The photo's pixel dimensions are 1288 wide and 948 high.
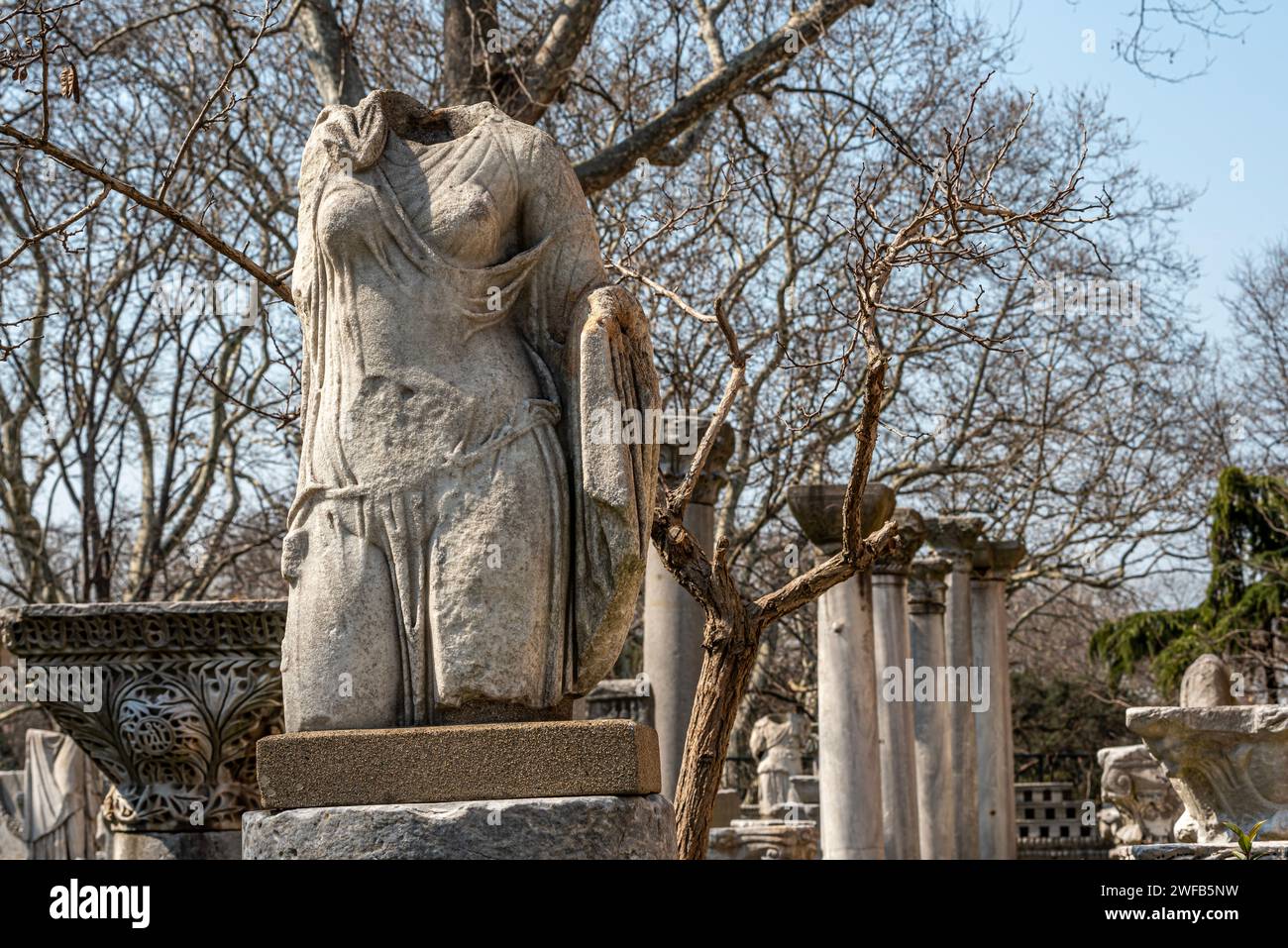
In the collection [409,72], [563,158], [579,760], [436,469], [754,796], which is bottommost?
[754,796]

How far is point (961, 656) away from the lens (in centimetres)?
1875

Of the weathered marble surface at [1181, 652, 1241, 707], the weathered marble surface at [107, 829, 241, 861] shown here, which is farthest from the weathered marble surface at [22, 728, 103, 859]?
the weathered marble surface at [1181, 652, 1241, 707]

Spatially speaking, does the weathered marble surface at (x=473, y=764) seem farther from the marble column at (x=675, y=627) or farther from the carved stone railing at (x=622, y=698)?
the carved stone railing at (x=622, y=698)

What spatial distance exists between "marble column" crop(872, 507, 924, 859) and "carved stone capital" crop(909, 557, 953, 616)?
1.68 meters

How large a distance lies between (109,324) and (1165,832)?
12.5 metres

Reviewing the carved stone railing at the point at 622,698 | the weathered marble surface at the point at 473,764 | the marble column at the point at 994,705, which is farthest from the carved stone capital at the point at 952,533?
the weathered marble surface at the point at 473,764

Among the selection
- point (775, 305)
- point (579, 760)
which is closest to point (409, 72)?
point (775, 305)

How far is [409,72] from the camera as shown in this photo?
17.6 m

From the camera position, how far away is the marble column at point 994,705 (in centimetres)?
1858

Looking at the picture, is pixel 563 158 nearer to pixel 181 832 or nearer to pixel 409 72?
pixel 181 832

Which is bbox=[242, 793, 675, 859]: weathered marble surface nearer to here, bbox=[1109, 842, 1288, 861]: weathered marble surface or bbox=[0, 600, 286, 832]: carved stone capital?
bbox=[0, 600, 286, 832]: carved stone capital

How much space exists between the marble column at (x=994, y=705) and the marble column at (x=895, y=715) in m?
3.15

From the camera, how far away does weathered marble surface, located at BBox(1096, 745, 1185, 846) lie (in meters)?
18.3

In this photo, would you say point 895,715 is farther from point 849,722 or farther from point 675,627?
point 675,627
